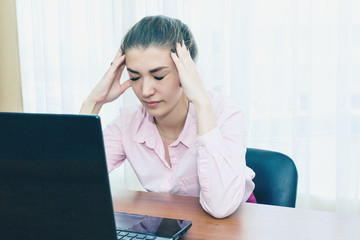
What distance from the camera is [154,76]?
1.21 m

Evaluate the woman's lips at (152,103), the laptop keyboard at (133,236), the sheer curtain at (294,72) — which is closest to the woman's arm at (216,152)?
the woman's lips at (152,103)

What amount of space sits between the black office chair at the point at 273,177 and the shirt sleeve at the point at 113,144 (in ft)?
1.49

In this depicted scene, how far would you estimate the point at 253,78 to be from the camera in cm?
230

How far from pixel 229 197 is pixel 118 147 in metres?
0.54

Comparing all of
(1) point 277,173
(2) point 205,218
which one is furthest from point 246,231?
(1) point 277,173

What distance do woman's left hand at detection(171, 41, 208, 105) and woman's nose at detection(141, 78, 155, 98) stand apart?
0.30ft

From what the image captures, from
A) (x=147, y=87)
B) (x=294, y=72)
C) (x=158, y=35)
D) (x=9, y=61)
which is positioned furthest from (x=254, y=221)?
(x=9, y=61)

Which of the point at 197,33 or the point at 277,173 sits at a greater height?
the point at 197,33

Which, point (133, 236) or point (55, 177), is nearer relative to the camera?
point (55, 177)

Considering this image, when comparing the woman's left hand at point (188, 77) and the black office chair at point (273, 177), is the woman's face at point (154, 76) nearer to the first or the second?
the woman's left hand at point (188, 77)

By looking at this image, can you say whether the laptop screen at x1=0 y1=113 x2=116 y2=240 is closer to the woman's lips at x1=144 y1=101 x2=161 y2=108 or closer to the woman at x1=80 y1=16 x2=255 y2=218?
the woman at x1=80 y1=16 x2=255 y2=218

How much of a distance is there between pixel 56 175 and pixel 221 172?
0.62 m

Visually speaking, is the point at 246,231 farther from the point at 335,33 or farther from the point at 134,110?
the point at 335,33

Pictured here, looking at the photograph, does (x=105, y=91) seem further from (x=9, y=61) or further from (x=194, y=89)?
(x=9, y=61)
